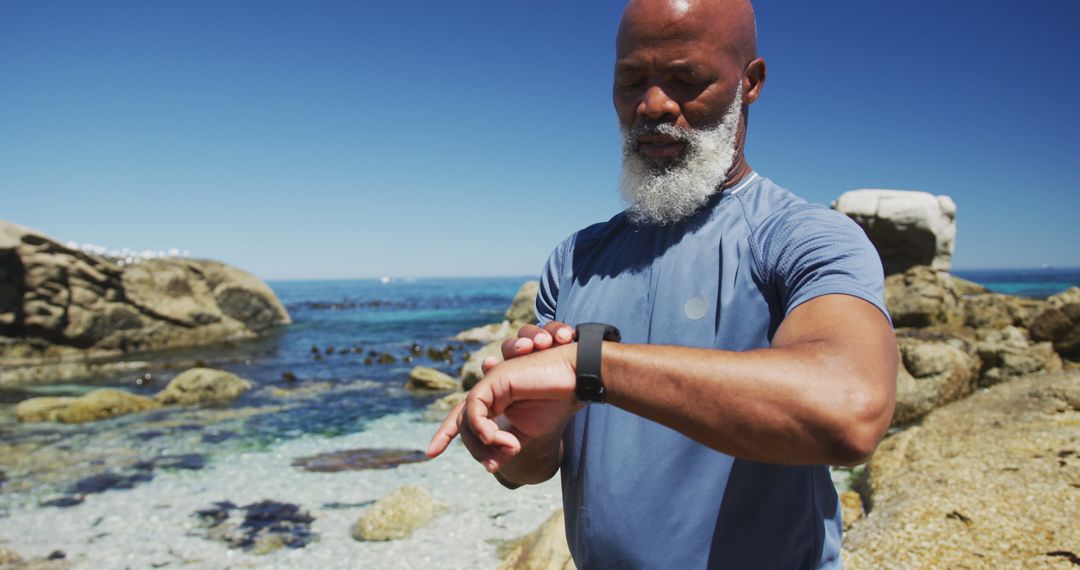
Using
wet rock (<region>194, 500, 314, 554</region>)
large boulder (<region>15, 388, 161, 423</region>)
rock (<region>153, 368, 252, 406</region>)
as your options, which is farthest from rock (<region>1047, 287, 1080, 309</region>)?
large boulder (<region>15, 388, 161, 423</region>)

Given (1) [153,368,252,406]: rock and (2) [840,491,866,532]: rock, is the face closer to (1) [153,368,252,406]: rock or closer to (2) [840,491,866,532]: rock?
(2) [840,491,866,532]: rock

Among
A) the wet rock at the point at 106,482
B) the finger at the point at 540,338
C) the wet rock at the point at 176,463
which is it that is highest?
the finger at the point at 540,338

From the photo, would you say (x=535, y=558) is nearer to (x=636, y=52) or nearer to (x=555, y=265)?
(x=555, y=265)

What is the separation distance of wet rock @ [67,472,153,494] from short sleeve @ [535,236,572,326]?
8371 millimetres

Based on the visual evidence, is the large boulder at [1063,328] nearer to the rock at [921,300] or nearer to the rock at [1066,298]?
the rock at [1066,298]

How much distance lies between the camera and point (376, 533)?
652cm

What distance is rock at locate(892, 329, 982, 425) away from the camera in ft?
28.9

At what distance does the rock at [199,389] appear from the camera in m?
13.6

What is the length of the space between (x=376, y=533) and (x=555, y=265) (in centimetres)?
534

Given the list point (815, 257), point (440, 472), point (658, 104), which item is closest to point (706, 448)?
point (815, 257)

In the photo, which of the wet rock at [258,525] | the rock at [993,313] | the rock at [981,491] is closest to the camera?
the rock at [981,491]

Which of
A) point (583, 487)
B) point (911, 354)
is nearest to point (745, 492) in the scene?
point (583, 487)

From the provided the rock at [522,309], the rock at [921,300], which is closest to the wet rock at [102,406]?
the rock at [921,300]

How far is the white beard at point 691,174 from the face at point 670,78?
0.06ft
